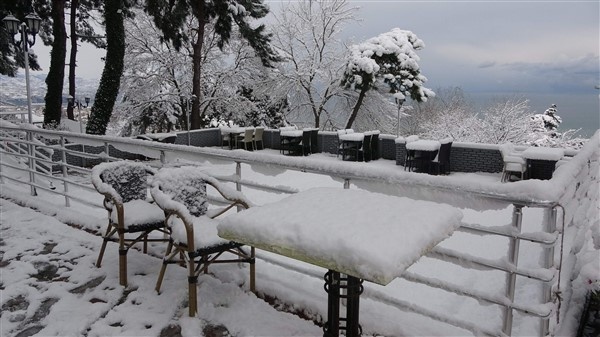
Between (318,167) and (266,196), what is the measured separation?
17.5 ft

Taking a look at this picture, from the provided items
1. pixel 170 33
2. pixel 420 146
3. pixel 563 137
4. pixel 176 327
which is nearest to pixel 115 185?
pixel 176 327

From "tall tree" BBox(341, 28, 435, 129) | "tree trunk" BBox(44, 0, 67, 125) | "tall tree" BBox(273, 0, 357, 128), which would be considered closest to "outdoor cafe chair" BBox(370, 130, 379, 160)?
"tall tree" BBox(341, 28, 435, 129)

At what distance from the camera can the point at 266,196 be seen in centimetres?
796

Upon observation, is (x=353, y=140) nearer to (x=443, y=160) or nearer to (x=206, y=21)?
(x=443, y=160)

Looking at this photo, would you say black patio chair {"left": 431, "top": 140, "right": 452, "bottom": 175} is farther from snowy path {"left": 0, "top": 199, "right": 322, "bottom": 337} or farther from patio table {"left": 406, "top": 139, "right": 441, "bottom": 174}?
snowy path {"left": 0, "top": 199, "right": 322, "bottom": 337}

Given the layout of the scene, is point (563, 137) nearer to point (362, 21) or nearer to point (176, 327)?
point (362, 21)

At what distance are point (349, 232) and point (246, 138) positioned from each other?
1209cm

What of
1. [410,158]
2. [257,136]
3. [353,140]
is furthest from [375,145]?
[257,136]

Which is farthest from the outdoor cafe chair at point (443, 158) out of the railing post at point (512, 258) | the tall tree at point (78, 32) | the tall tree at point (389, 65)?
the tall tree at point (78, 32)

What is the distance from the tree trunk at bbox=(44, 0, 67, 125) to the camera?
478 inches

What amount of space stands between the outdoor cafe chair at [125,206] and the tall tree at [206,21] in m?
11.9

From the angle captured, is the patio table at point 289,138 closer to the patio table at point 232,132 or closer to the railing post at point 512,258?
the patio table at point 232,132

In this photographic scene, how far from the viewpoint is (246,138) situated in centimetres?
1352

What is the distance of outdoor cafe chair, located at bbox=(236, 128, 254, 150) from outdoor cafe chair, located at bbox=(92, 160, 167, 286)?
9819 mm
